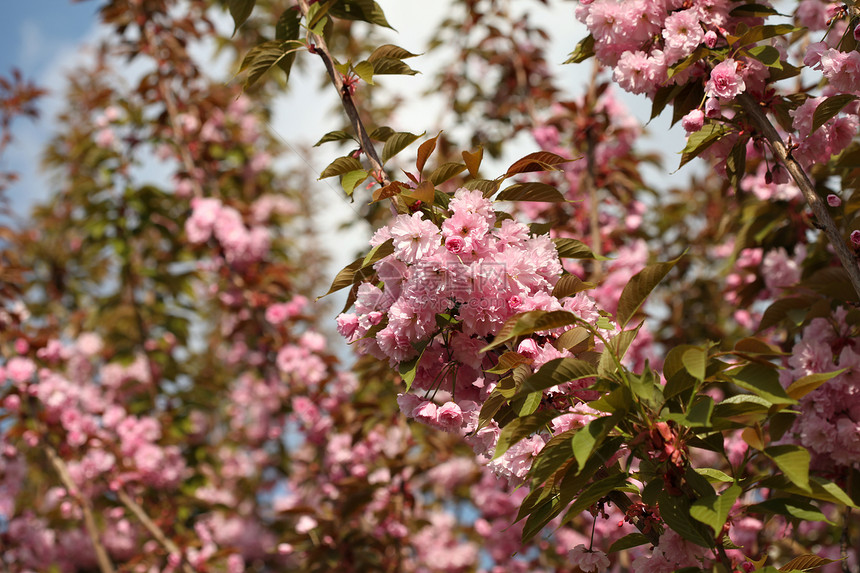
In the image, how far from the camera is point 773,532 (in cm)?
305

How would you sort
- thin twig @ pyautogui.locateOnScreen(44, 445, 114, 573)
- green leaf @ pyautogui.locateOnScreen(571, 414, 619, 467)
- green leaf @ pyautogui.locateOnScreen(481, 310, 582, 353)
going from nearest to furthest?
green leaf @ pyautogui.locateOnScreen(571, 414, 619, 467), green leaf @ pyautogui.locateOnScreen(481, 310, 582, 353), thin twig @ pyautogui.locateOnScreen(44, 445, 114, 573)

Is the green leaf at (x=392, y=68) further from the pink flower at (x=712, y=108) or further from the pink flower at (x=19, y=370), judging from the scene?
the pink flower at (x=19, y=370)

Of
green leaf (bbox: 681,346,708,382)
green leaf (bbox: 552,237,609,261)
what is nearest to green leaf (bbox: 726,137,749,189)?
green leaf (bbox: 552,237,609,261)

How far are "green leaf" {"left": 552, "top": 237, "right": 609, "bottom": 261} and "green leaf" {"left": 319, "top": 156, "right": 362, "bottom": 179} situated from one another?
531mm

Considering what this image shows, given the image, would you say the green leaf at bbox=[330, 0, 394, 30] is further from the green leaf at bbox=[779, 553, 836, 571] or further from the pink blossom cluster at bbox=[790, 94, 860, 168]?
the green leaf at bbox=[779, 553, 836, 571]

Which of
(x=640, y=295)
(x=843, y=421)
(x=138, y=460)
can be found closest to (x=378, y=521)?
(x=138, y=460)

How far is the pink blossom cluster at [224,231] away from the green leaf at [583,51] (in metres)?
2.87

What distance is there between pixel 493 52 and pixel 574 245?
3277 millimetres

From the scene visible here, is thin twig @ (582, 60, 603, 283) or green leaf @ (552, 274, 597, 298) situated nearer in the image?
green leaf @ (552, 274, 597, 298)

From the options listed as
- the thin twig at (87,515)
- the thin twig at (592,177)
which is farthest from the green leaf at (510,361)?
the thin twig at (87,515)

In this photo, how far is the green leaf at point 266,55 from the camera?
181cm

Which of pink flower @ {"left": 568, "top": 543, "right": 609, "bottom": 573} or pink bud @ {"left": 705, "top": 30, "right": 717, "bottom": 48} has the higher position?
pink bud @ {"left": 705, "top": 30, "right": 717, "bottom": 48}

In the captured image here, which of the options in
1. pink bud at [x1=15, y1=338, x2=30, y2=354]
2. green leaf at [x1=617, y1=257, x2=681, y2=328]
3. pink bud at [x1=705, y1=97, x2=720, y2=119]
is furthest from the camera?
pink bud at [x1=15, y1=338, x2=30, y2=354]

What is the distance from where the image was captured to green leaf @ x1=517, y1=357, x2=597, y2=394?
4.09ft
